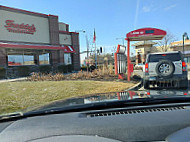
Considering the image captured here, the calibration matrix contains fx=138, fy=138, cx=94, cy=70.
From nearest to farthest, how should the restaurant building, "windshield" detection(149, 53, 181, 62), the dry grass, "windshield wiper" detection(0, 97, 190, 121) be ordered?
1. "windshield wiper" detection(0, 97, 190, 121)
2. "windshield" detection(149, 53, 181, 62)
3. the dry grass
4. the restaurant building

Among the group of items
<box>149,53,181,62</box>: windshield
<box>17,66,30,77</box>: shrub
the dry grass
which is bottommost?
the dry grass

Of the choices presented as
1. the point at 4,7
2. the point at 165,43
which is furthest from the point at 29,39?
the point at 165,43

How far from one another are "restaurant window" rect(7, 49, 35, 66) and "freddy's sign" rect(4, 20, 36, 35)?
2494mm

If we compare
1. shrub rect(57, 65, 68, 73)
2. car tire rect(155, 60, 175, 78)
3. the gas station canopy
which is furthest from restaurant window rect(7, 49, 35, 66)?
car tire rect(155, 60, 175, 78)

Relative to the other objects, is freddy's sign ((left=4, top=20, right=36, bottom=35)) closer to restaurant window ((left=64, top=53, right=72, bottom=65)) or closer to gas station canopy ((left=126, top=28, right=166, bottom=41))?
restaurant window ((left=64, top=53, right=72, bottom=65))

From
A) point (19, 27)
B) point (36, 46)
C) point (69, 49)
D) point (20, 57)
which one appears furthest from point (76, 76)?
point (69, 49)

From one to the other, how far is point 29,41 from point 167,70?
1748 centimetres

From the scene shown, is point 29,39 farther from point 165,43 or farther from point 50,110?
Result: point 165,43

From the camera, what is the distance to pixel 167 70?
646cm

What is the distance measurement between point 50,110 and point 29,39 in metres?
19.0

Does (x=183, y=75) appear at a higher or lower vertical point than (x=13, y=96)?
higher

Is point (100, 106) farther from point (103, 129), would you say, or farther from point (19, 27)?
point (19, 27)

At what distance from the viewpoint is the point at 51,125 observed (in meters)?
1.45

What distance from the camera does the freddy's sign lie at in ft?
54.6
